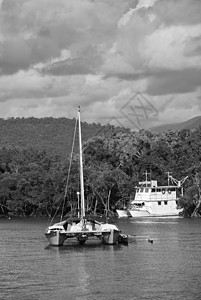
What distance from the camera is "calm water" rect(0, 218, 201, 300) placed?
45.9 meters

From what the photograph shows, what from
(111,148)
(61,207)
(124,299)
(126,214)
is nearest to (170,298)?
(124,299)

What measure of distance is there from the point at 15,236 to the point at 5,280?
43.3 meters

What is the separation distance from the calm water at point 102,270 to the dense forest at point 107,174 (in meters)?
66.1

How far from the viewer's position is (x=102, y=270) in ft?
184

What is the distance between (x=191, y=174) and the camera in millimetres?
157125

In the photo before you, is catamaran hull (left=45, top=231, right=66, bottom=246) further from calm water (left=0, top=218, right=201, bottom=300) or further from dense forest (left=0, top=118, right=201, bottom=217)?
dense forest (left=0, top=118, right=201, bottom=217)

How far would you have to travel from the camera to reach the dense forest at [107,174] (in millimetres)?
152250

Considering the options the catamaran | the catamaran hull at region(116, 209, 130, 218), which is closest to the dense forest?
the catamaran hull at region(116, 209, 130, 218)

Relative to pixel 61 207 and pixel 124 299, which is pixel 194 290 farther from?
pixel 61 207

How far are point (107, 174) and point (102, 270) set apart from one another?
316 feet

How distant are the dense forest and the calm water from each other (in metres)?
66.1

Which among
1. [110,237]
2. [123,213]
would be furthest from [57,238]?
[123,213]

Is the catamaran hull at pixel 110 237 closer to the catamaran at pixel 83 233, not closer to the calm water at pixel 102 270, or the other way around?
the catamaran at pixel 83 233

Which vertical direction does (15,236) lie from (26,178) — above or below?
below
